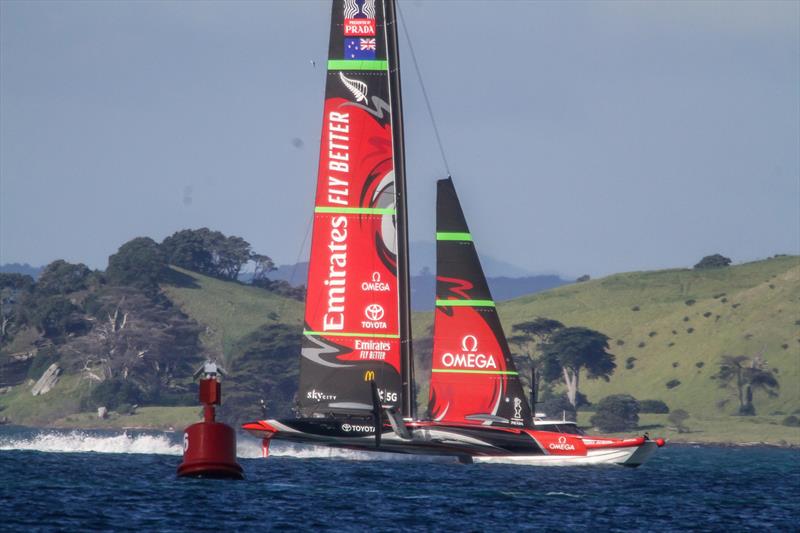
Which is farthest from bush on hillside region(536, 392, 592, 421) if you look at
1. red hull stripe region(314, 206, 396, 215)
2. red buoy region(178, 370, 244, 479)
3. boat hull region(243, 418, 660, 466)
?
red buoy region(178, 370, 244, 479)

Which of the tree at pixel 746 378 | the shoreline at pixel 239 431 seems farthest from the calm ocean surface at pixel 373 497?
the tree at pixel 746 378

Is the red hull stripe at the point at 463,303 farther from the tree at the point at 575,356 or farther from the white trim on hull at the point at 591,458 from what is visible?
the tree at the point at 575,356

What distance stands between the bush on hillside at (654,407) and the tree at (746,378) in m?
7.00

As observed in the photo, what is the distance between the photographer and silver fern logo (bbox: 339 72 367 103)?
193ft

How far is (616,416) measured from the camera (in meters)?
168

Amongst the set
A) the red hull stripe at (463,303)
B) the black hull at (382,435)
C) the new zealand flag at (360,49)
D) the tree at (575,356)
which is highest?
the tree at (575,356)

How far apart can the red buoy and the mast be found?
16.7 metres

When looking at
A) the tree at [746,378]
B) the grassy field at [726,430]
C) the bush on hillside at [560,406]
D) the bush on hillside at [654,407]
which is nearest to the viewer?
the grassy field at [726,430]

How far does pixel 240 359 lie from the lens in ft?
627

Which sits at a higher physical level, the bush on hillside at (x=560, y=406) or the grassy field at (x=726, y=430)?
the bush on hillside at (x=560, y=406)

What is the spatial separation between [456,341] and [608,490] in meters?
9.60

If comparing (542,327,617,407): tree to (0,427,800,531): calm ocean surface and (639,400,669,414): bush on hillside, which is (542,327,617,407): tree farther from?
(0,427,800,531): calm ocean surface

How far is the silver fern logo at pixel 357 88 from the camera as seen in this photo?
58.9 meters

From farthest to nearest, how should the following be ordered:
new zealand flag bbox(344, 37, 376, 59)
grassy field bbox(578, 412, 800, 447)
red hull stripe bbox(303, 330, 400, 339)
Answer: grassy field bbox(578, 412, 800, 447), new zealand flag bbox(344, 37, 376, 59), red hull stripe bbox(303, 330, 400, 339)
